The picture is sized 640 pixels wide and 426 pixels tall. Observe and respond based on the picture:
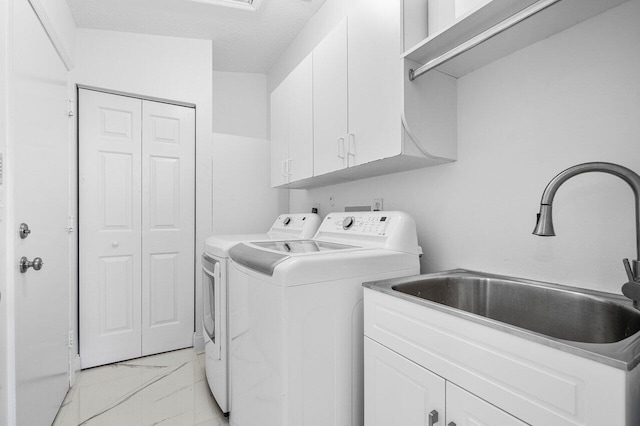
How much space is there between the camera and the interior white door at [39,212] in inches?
54.2

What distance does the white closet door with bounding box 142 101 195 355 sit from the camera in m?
2.69

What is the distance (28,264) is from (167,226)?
1.34 meters

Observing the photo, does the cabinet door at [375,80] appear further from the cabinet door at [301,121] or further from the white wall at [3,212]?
the white wall at [3,212]

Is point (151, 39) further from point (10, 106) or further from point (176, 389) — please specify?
point (176, 389)

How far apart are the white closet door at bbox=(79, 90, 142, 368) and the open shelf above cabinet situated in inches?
93.1

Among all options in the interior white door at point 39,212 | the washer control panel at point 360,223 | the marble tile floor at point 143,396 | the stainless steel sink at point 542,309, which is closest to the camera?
the stainless steel sink at point 542,309

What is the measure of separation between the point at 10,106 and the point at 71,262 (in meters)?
1.40

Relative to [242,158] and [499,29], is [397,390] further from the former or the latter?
[242,158]

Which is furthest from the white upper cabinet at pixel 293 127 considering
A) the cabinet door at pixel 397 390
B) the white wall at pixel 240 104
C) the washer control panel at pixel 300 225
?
the cabinet door at pixel 397 390

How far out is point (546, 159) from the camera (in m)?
1.21

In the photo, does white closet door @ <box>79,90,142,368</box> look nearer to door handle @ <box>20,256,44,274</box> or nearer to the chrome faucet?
door handle @ <box>20,256,44,274</box>

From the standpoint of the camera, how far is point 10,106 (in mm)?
1316

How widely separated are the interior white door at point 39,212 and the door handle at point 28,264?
0.02m


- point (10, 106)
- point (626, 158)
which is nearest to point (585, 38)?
point (626, 158)
